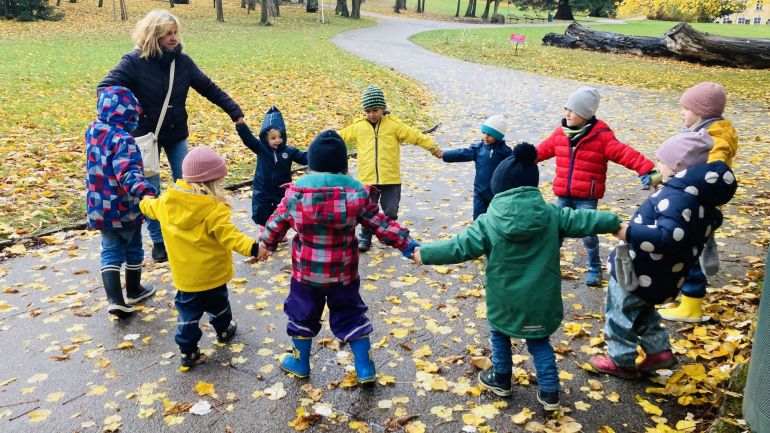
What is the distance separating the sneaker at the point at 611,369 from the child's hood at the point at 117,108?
12.5 feet

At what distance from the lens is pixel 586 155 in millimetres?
4754

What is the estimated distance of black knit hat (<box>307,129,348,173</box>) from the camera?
329 centimetres

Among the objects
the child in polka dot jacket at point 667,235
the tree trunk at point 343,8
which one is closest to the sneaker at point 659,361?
the child in polka dot jacket at point 667,235

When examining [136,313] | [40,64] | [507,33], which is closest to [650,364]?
[136,313]

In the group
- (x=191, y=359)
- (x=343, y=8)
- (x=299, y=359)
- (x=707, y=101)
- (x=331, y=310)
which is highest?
(x=343, y=8)

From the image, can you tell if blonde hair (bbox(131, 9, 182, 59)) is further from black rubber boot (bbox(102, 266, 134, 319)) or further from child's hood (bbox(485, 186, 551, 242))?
child's hood (bbox(485, 186, 551, 242))

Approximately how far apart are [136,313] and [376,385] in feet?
7.32

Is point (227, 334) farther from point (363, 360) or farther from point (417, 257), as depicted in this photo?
point (417, 257)

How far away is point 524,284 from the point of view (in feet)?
10.3

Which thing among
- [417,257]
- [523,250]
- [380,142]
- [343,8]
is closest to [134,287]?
[380,142]

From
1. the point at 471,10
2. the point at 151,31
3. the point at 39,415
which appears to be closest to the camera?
the point at 39,415

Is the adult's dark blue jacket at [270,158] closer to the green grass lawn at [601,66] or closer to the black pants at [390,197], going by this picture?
the black pants at [390,197]

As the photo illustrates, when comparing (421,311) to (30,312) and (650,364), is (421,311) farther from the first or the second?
(30,312)

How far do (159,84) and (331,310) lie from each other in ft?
9.38
